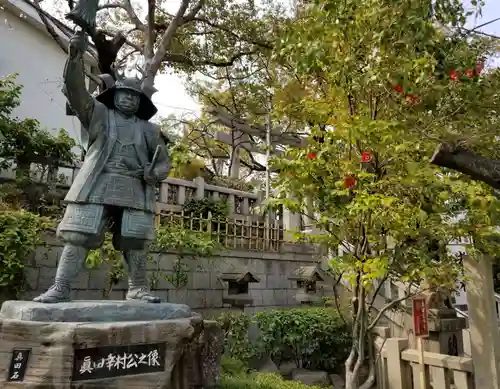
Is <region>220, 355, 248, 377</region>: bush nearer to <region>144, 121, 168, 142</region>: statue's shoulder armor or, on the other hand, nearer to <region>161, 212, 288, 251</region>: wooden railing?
<region>161, 212, 288, 251</region>: wooden railing

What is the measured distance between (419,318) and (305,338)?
2.40 metres

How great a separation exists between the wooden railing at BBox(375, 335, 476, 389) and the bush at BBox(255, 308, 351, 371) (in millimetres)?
852

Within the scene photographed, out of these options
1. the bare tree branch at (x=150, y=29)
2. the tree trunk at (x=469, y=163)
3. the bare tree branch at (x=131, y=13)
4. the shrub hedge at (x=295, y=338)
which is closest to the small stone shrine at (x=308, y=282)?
the shrub hedge at (x=295, y=338)

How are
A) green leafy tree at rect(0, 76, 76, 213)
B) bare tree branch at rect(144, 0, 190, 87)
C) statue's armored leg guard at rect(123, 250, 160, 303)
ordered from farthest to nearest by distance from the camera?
bare tree branch at rect(144, 0, 190, 87) → green leafy tree at rect(0, 76, 76, 213) → statue's armored leg guard at rect(123, 250, 160, 303)

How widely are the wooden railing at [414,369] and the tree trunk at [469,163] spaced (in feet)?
11.2

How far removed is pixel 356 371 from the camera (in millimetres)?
4465

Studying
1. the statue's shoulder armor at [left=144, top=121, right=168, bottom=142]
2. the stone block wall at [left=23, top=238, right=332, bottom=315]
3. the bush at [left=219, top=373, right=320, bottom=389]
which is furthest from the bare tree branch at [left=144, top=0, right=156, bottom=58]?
the bush at [left=219, top=373, right=320, bottom=389]

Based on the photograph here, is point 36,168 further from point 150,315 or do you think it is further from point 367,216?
point 367,216

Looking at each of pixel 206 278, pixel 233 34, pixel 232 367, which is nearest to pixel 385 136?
pixel 232 367

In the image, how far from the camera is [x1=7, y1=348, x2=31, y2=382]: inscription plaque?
9.52 ft

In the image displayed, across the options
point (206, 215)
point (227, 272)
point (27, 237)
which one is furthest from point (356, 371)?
point (206, 215)

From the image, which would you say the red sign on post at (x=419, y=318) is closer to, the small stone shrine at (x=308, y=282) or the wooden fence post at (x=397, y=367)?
the wooden fence post at (x=397, y=367)

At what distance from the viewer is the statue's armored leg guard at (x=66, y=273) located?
3.40 metres

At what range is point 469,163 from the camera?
3.31m
